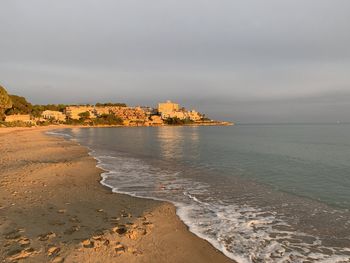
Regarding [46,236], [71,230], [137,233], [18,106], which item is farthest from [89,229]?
[18,106]

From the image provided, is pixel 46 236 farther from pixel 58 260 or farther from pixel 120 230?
pixel 120 230

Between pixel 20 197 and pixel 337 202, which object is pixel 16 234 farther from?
pixel 337 202

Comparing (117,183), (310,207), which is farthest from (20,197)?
(310,207)

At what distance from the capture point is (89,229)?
28.9 ft

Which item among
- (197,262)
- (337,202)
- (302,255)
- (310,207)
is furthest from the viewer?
(337,202)

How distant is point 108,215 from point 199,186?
7738 mm

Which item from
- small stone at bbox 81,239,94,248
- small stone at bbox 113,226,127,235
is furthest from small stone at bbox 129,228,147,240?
small stone at bbox 81,239,94,248

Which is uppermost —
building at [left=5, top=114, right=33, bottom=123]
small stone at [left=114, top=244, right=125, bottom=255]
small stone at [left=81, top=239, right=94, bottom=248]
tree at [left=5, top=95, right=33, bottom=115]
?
tree at [left=5, top=95, right=33, bottom=115]

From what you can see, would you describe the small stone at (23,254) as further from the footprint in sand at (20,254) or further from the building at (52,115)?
the building at (52,115)

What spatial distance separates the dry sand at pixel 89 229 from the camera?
7.18 metres

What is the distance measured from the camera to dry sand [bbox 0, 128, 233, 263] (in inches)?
283

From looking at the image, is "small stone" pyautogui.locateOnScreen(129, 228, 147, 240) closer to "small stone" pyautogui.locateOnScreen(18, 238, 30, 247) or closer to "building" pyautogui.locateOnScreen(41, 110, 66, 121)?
"small stone" pyautogui.locateOnScreen(18, 238, 30, 247)

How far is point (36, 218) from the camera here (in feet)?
31.4

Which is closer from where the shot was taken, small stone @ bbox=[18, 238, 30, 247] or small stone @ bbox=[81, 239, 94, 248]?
small stone @ bbox=[18, 238, 30, 247]
